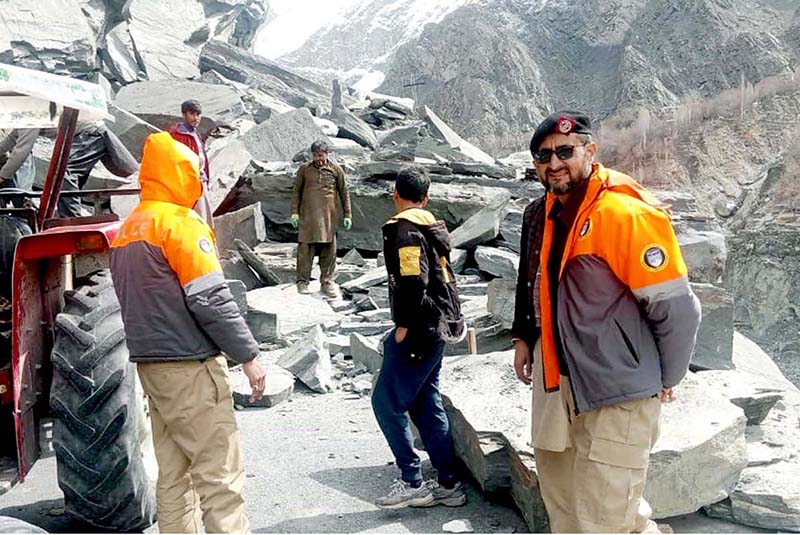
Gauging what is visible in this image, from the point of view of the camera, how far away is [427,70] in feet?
164

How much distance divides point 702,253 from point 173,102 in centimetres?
949

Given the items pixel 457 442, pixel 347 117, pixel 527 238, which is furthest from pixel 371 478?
pixel 347 117

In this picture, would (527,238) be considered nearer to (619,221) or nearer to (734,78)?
(619,221)

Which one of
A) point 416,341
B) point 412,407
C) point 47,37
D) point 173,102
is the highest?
point 47,37

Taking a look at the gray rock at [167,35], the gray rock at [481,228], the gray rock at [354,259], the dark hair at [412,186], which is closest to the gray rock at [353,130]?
the gray rock at [354,259]

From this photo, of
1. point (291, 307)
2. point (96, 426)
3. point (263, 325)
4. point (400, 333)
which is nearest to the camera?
point (96, 426)

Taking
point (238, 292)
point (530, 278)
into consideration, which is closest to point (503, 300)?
point (238, 292)

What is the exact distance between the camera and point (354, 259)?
10.0 m

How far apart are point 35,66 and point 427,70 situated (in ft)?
117

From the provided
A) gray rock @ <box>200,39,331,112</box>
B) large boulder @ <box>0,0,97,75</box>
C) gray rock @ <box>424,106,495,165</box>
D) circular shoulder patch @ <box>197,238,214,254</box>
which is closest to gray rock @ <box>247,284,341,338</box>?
circular shoulder patch @ <box>197,238,214,254</box>

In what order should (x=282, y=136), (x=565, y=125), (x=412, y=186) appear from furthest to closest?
(x=282, y=136) < (x=412, y=186) < (x=565, y=125)

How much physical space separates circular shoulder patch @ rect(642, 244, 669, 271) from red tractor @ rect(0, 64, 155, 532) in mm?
2203

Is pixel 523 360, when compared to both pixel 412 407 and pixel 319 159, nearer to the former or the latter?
pixel 412 407

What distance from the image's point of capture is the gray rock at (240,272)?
344 inches
